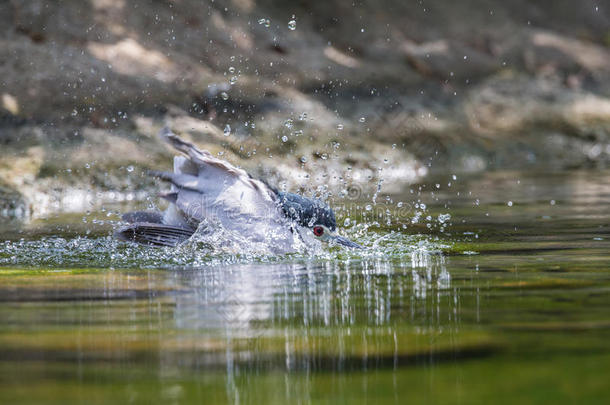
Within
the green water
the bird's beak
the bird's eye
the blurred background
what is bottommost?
the green water

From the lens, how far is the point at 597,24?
656 inches

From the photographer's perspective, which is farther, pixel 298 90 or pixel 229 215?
pixel 298 90

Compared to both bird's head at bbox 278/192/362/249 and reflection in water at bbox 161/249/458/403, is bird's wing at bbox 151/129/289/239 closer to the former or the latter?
bird's head at bbox 278/192/362/249

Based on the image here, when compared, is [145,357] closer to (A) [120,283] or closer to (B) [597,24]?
(A) [120,283]

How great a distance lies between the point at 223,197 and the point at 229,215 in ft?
0.36

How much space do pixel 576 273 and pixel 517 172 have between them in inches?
319

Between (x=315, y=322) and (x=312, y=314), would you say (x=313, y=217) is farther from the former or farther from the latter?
(x=315, y=322)

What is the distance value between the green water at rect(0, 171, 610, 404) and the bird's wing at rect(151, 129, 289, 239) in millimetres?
254

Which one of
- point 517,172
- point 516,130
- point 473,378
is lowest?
point 473,378

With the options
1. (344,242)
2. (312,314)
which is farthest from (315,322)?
(344,242)

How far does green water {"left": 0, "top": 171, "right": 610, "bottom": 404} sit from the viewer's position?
2.29 m

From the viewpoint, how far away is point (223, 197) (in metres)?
5.11

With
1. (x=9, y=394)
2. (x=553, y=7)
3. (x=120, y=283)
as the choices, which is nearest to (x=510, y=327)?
(x=9, y=394)

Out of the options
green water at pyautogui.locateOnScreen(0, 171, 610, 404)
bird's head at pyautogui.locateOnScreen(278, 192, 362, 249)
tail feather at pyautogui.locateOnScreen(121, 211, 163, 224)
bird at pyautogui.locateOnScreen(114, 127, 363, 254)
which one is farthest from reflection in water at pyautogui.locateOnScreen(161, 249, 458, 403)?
tail feather at pyautogui.locateOnScreen(121, 211, 163, 224)
